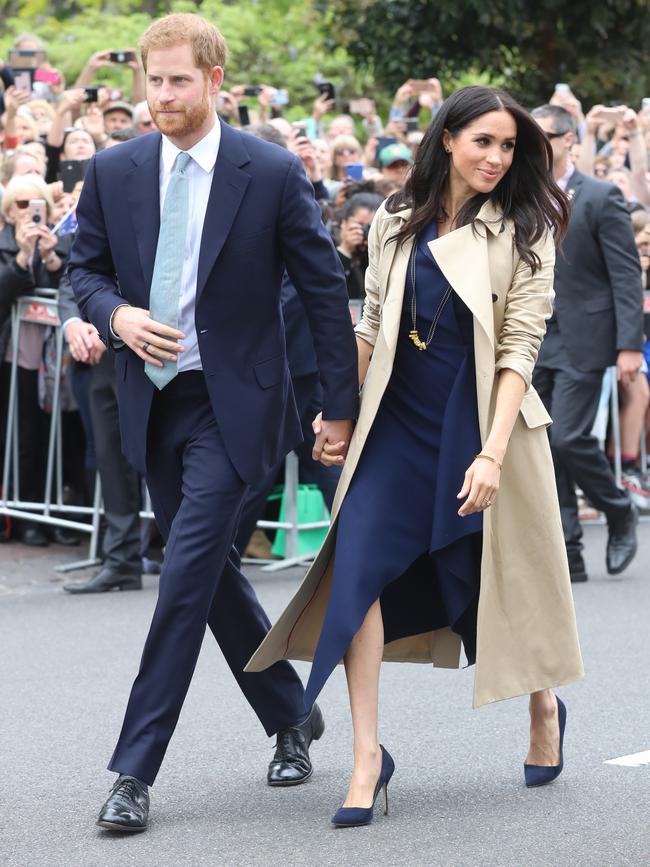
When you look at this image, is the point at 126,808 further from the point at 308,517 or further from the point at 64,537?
the point at 64,537

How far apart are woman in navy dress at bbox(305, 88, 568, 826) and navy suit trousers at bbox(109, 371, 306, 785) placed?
0.33m

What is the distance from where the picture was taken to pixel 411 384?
4746 millimetres

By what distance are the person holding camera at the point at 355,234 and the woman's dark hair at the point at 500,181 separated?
4641mm

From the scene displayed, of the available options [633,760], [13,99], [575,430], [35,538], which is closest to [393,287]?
[633,760]

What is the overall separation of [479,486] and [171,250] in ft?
3.40

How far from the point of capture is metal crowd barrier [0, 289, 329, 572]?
30.8 ft

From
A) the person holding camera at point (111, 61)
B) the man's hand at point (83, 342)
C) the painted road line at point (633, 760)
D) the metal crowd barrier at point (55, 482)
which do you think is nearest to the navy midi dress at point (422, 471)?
the painted road line at point (633, 760)

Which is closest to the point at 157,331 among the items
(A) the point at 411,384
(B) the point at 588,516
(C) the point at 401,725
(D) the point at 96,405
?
(A) the point at 411,384

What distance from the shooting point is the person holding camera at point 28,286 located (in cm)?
922

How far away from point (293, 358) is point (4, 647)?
1.78 meters

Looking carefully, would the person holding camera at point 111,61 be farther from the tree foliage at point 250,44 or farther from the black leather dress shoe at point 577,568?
the tree foliage at point 250,44

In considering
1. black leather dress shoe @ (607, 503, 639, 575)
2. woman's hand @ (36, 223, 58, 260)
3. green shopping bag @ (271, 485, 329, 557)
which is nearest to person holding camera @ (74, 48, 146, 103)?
woman's hand @ (36, 223, 58, 260)

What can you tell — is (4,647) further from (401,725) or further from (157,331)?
(157,331)

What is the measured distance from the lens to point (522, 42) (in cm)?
2122
